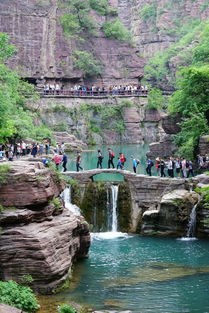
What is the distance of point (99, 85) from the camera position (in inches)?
3081

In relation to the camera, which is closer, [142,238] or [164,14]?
[142,238]

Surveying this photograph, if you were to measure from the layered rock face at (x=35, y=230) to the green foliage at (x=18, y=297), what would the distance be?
3.39 ft

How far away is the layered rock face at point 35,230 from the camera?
66.6 ft

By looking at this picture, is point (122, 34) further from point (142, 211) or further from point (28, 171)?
point (28, 171)

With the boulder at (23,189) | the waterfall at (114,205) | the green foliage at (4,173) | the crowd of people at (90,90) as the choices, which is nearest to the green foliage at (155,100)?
the crowd of people at (90,90)

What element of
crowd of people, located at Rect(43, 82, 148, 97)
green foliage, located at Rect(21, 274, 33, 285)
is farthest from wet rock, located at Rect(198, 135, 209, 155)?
crowd of people, located at Rect(43, 82, 148, 97)

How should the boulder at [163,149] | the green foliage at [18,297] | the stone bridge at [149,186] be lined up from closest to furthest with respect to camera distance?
the green foliage at [18,297] → the stone bridge at [149,186] → the boulder at [163,149]

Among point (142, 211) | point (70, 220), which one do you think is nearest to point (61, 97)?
point (142, 211)

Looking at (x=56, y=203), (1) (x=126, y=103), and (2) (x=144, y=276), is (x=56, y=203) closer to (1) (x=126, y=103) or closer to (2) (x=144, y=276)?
(2) (x=144, y=276)

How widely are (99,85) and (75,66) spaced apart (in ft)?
15.8

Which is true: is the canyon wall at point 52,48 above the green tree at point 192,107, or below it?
above

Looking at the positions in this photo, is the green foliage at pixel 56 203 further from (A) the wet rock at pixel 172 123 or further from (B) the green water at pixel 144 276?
(A) the wet rock at pixel 172 123

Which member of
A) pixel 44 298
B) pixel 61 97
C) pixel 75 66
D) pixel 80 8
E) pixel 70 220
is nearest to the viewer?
pixel 44 298

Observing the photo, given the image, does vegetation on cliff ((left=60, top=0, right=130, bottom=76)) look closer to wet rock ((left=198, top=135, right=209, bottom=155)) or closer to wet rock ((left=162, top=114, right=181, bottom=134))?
wet rock ((left=162, top=114, right=181, bottom=134))
